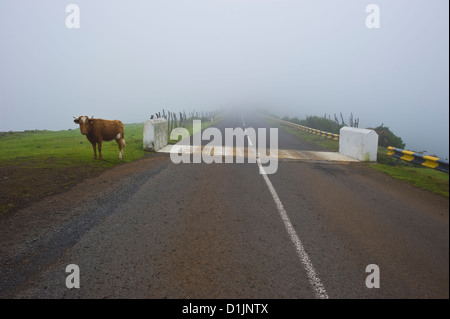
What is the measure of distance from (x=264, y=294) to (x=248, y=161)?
8.74m

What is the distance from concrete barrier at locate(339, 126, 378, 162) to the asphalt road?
5339 millimetres

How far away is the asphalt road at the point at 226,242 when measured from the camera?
10.9 ft

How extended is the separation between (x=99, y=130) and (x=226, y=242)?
7.94 metres

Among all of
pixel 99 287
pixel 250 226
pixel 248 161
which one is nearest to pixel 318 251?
pixel 250 226

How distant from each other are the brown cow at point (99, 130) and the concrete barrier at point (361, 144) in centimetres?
1079

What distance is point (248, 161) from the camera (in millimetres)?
11906

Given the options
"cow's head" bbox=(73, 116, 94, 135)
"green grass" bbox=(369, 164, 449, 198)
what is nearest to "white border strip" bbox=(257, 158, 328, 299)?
"green grass" bbox=(369, 164, 449, 198)

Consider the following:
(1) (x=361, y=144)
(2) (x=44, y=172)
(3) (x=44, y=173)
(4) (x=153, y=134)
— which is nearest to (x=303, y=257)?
(3) (x=44, y=173)

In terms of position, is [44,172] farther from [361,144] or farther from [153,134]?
[361,144]

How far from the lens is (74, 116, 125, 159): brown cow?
9703 mm

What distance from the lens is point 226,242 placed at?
4.57 meters

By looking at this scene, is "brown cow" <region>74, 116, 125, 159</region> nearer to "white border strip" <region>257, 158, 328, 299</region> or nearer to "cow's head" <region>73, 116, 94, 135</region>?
"cow's head" <region>73, 116, 94, 135</region>

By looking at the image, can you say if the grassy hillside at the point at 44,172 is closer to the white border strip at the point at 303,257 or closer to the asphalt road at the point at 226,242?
the asphalt road at the point at 226,242

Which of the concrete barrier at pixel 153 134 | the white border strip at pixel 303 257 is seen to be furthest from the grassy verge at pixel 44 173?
the white border strip at pixel 303 257
